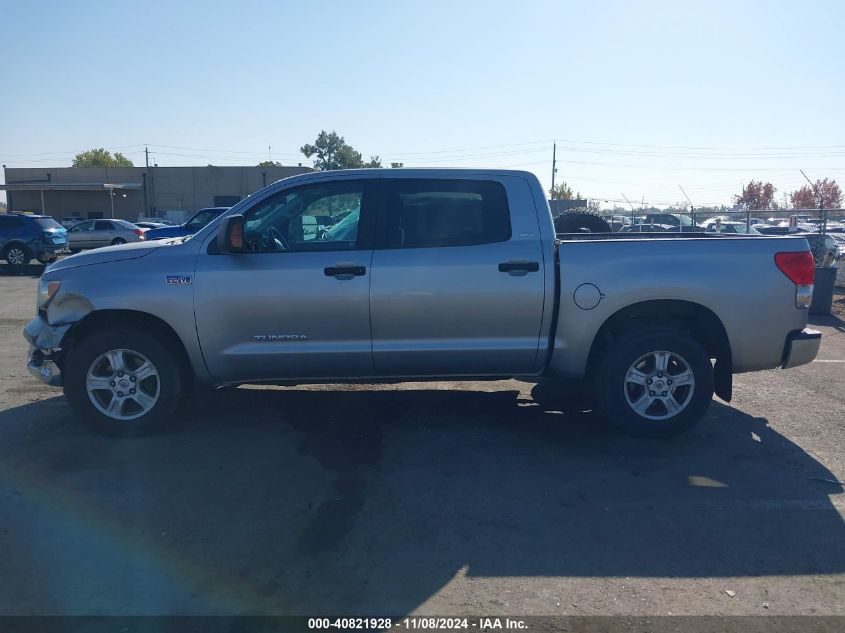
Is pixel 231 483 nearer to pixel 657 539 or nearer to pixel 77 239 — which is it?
pixel 657 539

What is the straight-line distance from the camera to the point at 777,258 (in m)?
5.68

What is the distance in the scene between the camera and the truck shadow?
3.86 metres

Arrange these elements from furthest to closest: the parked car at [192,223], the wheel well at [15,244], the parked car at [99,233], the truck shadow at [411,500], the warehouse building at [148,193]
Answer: the warehouse building at [148,193], the parked car at [99,233], the wheel well at [15,244], the parked car at [192,223], the truck shadow at [411,500]

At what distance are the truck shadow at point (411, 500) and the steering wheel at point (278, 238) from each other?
1517 millimetres

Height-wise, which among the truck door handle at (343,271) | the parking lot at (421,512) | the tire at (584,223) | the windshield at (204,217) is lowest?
the parking lot at (421,512)

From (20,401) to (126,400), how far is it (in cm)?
183

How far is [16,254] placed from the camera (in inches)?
868

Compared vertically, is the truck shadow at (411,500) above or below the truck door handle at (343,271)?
below

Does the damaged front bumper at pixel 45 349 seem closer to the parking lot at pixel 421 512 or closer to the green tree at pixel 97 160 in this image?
the parking lot at pixel 421 512

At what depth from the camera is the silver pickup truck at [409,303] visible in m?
5.65

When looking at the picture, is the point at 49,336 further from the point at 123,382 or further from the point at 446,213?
the point at 446,213

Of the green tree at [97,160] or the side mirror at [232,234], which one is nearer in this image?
the side mirror at [232,234]

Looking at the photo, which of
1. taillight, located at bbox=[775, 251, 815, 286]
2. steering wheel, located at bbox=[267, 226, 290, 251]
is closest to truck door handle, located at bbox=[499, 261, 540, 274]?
steering wheel, located at bbox=[267, 226, 290, 251]

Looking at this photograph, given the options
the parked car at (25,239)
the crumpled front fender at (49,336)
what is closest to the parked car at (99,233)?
the parked car at (25,239)
